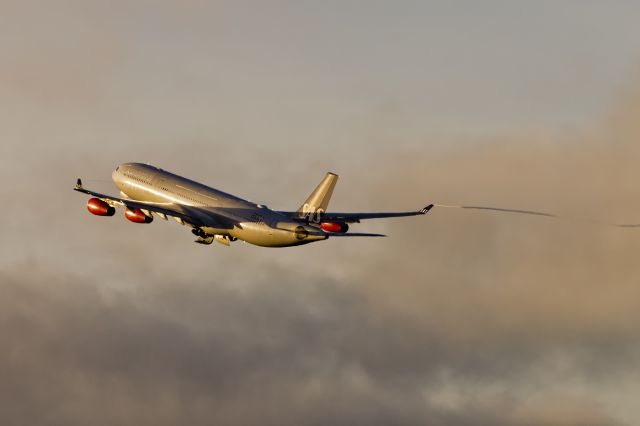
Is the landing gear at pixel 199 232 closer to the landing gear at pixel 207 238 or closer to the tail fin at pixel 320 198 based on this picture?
the landing gear at pixel 207 238

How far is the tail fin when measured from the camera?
363 ft

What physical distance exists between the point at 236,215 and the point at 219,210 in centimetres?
285

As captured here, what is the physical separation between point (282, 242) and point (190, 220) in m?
12.0

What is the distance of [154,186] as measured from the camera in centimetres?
12450

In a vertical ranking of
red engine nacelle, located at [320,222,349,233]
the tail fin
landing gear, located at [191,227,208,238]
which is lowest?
landing gear, located at [191,227,208,238]

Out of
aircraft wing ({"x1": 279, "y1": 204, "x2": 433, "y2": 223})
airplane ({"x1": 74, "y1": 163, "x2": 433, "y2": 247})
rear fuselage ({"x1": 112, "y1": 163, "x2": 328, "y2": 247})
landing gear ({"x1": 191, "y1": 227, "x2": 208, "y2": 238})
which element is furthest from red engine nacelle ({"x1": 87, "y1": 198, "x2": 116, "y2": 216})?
aircraft wing ({"x1": 279, "y1": 204, "x2": 433, "y2": 223})

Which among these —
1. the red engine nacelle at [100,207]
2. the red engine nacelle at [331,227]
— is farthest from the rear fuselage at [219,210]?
the red engine nacelle at [100,207]

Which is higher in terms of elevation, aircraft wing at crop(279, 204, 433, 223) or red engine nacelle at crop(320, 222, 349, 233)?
aircraft wing at crop(279, 204, 433, 223)

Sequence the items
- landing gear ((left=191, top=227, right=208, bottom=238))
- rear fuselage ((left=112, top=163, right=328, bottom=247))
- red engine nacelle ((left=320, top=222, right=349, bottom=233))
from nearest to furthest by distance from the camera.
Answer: rear fuselage ((left=112, top=163, right=328, bottom=247)) → red engine nacelle ((left=320, top=222, right=349, bottom=233)) → landing gear ((left=191, top=227, right=208, bottom=238))

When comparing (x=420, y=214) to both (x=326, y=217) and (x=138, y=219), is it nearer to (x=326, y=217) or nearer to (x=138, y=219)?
(x=326, y=217)

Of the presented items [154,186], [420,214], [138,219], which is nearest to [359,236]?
[420,214]

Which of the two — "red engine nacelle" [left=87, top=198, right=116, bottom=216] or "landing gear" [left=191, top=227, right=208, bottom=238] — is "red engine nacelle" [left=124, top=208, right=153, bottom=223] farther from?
"landing gear" [left=191, top=227, right=208, bottom=238]

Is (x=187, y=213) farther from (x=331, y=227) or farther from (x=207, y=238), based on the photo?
(x=331, y=227)

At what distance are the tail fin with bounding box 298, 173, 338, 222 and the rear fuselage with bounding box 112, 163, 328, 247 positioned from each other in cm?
299
